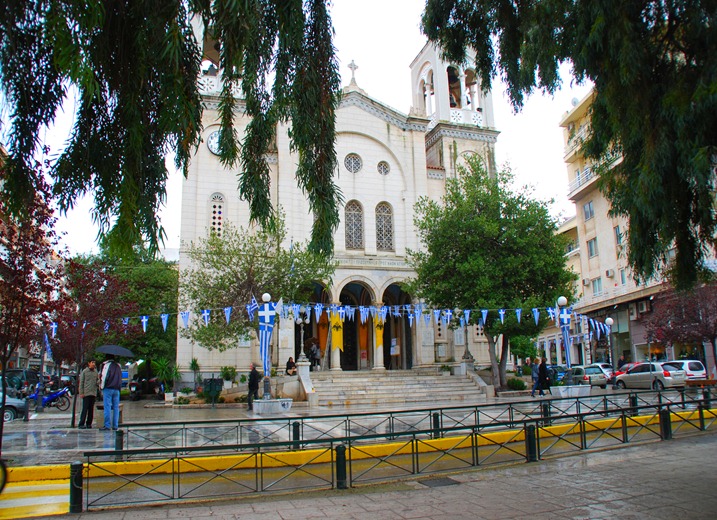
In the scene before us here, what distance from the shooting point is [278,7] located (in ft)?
17.7

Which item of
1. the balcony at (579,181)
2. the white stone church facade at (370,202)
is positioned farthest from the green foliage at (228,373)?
the balcony at (579,181)

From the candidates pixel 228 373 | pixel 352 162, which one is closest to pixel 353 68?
pixel 352 162

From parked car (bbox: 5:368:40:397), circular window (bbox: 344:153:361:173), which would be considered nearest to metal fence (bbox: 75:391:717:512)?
parked car (bbox: 5:368:40:397)

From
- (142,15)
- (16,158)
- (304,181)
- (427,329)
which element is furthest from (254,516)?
(427,329)

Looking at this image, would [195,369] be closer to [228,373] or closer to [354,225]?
[228,373]

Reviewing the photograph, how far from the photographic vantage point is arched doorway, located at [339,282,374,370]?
30.6 meters

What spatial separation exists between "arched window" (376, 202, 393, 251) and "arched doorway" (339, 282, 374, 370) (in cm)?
249

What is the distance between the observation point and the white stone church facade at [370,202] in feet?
90.0

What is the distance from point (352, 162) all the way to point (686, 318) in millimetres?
18522

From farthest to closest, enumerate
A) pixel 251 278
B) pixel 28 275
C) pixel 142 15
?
pixel 251 278 → pixel 28 275 → pixel 142 15

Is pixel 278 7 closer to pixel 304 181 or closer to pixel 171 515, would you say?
pixel 304 181

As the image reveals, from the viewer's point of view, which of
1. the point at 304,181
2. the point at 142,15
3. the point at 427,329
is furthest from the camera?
the point at 427,329

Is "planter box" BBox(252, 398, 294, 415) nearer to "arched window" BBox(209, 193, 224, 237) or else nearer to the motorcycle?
the motorcycle

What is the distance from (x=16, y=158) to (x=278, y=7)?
269 centimetres
